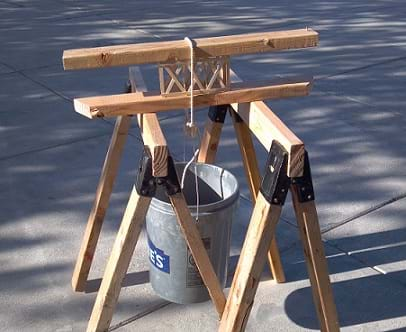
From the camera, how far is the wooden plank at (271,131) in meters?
2.45

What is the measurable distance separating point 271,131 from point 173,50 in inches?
18.2

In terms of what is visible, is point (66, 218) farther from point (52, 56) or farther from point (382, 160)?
point (52, 56)

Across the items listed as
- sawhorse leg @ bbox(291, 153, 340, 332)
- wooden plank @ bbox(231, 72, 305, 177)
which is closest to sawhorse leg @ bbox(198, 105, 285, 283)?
wooden plank @ bbox(231, 72, 305, 177)

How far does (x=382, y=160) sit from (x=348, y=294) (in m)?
1.62

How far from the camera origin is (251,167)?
3.36 m

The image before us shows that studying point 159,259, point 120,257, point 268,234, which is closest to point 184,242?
point 159,259

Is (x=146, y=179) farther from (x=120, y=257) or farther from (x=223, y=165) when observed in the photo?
(x=223, y=165)

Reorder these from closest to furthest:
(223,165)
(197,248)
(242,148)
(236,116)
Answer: (197,248)
(236,116)
(242,148)
(223,165)

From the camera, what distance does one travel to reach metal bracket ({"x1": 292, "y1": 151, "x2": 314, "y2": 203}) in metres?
2.52

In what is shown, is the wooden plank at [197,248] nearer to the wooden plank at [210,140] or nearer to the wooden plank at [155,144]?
the wooden plank at [155,144]

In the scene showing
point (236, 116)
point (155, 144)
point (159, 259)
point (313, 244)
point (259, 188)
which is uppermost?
point (155, 144)

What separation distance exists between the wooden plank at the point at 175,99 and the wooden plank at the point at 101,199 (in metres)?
0.50

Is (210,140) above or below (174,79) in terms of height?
below

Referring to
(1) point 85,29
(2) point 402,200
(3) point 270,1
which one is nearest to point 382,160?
(2) point 402,200
